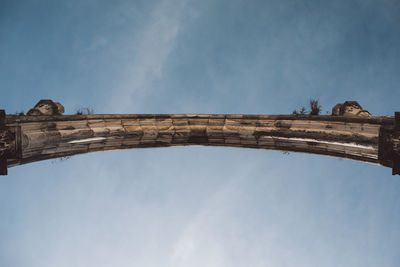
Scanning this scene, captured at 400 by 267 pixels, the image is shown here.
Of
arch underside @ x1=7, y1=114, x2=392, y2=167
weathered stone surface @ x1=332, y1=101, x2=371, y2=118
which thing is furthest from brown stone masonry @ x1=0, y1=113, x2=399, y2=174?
weathered stone surface @ x1=332, y1=101, x2=371, y2=118

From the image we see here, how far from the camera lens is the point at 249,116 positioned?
299 inches

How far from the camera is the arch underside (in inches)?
241

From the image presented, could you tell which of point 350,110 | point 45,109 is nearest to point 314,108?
point 350,110

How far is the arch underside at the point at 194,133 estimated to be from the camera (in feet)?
20.1

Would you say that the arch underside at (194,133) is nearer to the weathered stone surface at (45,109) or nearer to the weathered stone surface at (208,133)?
the weathered stone surface at (208,133)

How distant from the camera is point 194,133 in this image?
7.74 meters

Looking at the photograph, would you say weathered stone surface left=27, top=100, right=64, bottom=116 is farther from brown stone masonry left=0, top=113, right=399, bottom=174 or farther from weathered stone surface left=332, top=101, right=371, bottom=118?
weathered stone surface left=332, top=101, right=371, bottom=118

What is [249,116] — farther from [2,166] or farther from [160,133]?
[2,166]

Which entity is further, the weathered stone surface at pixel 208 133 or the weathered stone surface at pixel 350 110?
the weathered stone surface at pixel 350 110

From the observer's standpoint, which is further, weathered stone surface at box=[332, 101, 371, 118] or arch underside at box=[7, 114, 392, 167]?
weathered stone surface at box=[332, 101, 371, 118]

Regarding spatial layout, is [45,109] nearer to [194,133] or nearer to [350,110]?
[194,133]

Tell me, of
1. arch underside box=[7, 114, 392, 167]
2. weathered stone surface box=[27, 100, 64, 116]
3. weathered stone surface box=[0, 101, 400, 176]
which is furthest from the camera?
weathered stone surface box=[27, 100, 64, 116]

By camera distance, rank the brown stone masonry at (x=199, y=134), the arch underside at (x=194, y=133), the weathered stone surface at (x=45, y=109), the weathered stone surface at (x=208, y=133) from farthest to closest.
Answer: the weathered stone surface at (x=45, y=109) → the arch underside at (x=194, y=133) → the weathered stone surface at (x=208, y=133) → the brown stone masonry at (x=199, y=134)

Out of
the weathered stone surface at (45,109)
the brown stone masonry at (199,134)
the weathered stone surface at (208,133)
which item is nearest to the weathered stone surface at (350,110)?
the weathered stone surface at (208,133)
